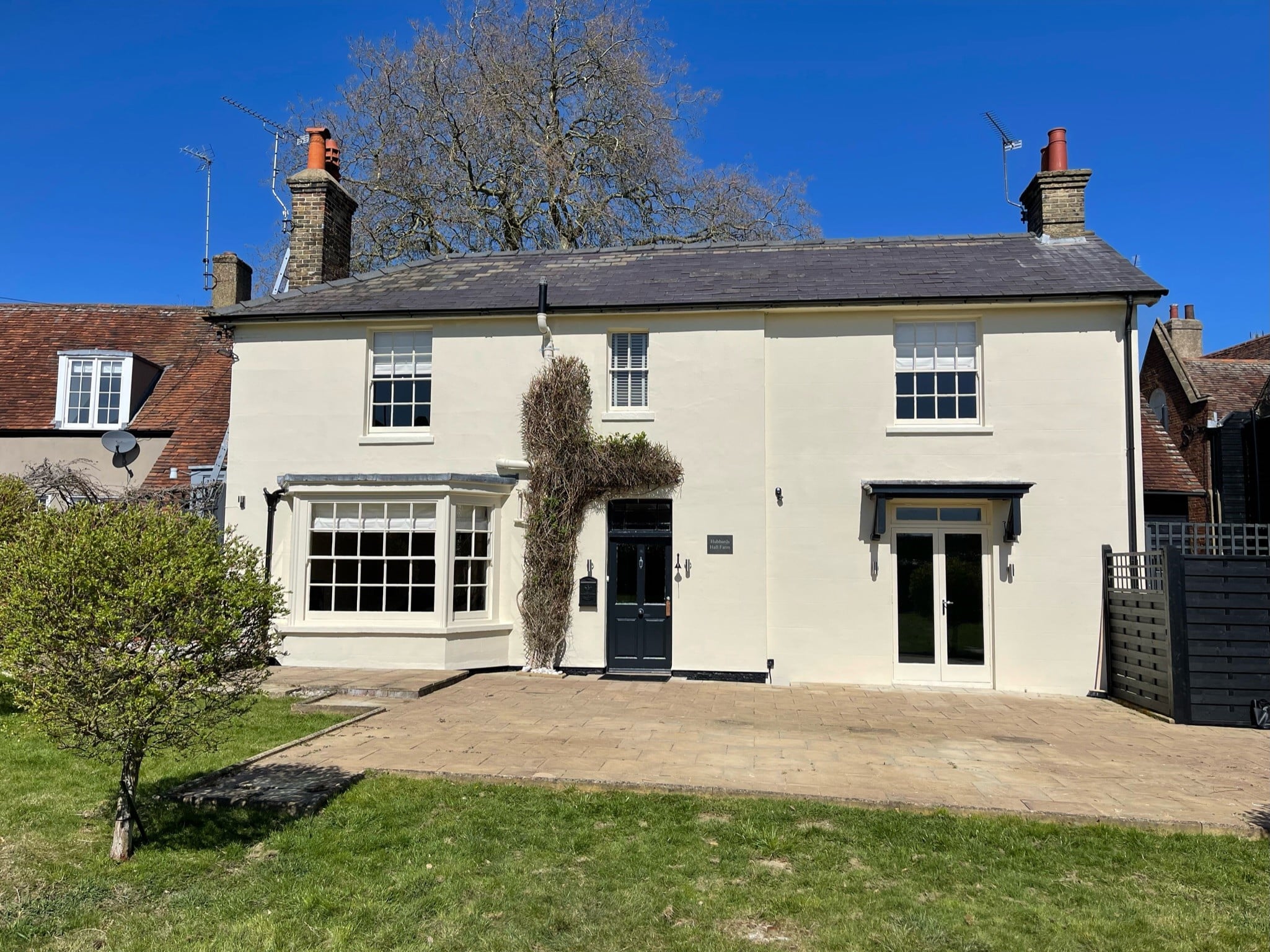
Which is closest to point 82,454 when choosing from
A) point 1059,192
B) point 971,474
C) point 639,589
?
point 639,589

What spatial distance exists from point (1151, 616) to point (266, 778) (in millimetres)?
10735

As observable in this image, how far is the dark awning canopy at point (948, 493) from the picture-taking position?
41.8ft

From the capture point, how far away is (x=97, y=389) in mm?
18703

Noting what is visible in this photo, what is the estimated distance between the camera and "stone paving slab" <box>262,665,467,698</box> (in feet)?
37.8

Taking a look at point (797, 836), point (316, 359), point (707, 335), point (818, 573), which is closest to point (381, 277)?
point (316, 359)

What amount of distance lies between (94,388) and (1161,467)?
902 inches

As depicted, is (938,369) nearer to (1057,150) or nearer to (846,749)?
(1057,150)

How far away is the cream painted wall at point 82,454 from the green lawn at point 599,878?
12796 mm

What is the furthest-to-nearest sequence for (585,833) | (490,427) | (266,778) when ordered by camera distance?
1. (490,427)
2. (266,778)
3. (585,833)

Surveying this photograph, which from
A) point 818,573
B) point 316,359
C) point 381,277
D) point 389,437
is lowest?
point 818,573

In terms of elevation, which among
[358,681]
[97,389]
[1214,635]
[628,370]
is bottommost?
[358,681]

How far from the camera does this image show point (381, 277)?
16016 mm

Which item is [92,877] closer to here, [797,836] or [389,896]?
[389,896]

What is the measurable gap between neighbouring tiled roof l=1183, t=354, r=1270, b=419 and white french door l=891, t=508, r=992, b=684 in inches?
585
